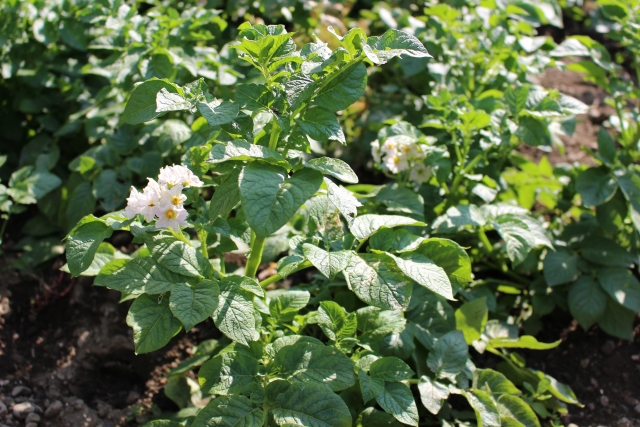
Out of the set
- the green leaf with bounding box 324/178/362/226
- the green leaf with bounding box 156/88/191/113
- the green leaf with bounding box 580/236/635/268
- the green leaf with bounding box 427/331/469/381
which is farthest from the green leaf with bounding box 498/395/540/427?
the green leaf with bounding box 156/88/191/113

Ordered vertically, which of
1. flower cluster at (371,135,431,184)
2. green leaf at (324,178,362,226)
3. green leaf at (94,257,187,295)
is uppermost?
green leaf at (324,178,362,226)

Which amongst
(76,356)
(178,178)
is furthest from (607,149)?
(76,356)

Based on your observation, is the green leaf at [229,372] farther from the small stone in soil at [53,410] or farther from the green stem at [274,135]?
the small stone in soil at [53,410]

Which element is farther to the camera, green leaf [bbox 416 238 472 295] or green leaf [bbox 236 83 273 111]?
green leaf [bbox 416 238 472 295]

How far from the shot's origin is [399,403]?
6.07 ft

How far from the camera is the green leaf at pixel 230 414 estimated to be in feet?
5.59

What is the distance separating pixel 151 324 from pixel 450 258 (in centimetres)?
89

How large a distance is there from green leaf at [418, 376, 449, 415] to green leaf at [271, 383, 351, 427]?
1.10 ft

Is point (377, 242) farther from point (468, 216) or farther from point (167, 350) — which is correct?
point (167, 350)

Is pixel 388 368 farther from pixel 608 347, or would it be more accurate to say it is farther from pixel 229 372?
pixel 608 347

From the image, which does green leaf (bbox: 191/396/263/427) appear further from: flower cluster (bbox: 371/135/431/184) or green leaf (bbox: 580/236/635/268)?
green leaf (bbox: 580/236/635/268)

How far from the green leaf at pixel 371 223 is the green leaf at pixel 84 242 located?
69 centimetres

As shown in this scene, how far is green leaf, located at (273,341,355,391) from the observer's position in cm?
178

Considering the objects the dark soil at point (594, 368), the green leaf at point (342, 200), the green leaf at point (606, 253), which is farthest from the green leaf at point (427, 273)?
the green leaf at point (606, 253)
